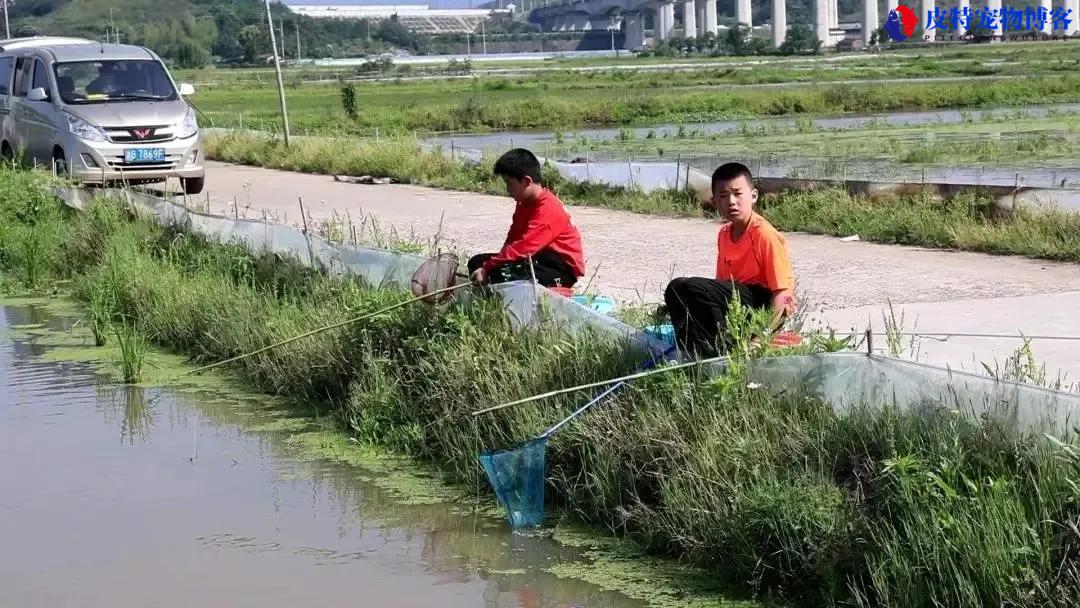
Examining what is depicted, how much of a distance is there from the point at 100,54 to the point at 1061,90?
35125 millimetres

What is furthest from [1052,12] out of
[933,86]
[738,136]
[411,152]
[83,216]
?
[83,216]

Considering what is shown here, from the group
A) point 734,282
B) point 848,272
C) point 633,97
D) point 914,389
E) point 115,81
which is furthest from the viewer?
point 633,97

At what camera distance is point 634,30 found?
180625 millimetres

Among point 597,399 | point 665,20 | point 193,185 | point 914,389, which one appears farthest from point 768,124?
point 665,20

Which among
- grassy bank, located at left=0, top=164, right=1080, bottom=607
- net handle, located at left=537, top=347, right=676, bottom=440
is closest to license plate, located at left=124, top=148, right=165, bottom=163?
grassy bank, located at left=0, top=164, right=1080, bottom=607

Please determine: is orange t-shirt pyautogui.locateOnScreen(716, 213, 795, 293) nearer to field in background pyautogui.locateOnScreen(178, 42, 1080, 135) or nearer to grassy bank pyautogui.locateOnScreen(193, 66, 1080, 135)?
field in background pyautogui.locateOnScreen(178, 42, 1080, 135)

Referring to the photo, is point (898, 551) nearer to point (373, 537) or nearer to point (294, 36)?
point (373, 537)

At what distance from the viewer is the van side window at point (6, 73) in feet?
64.0

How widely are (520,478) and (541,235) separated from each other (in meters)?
2.17

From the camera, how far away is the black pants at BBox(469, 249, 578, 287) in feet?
26.1

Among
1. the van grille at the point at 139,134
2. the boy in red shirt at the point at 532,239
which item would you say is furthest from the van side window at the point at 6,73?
the boy in red shirt at the point at 532,239

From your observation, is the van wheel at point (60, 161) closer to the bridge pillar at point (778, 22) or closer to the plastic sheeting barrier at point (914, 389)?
the plastic sheeting barrier at point (914, 389)

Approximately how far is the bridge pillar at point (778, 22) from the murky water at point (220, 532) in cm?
11783

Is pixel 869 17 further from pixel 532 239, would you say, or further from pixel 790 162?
pixel 532 239
